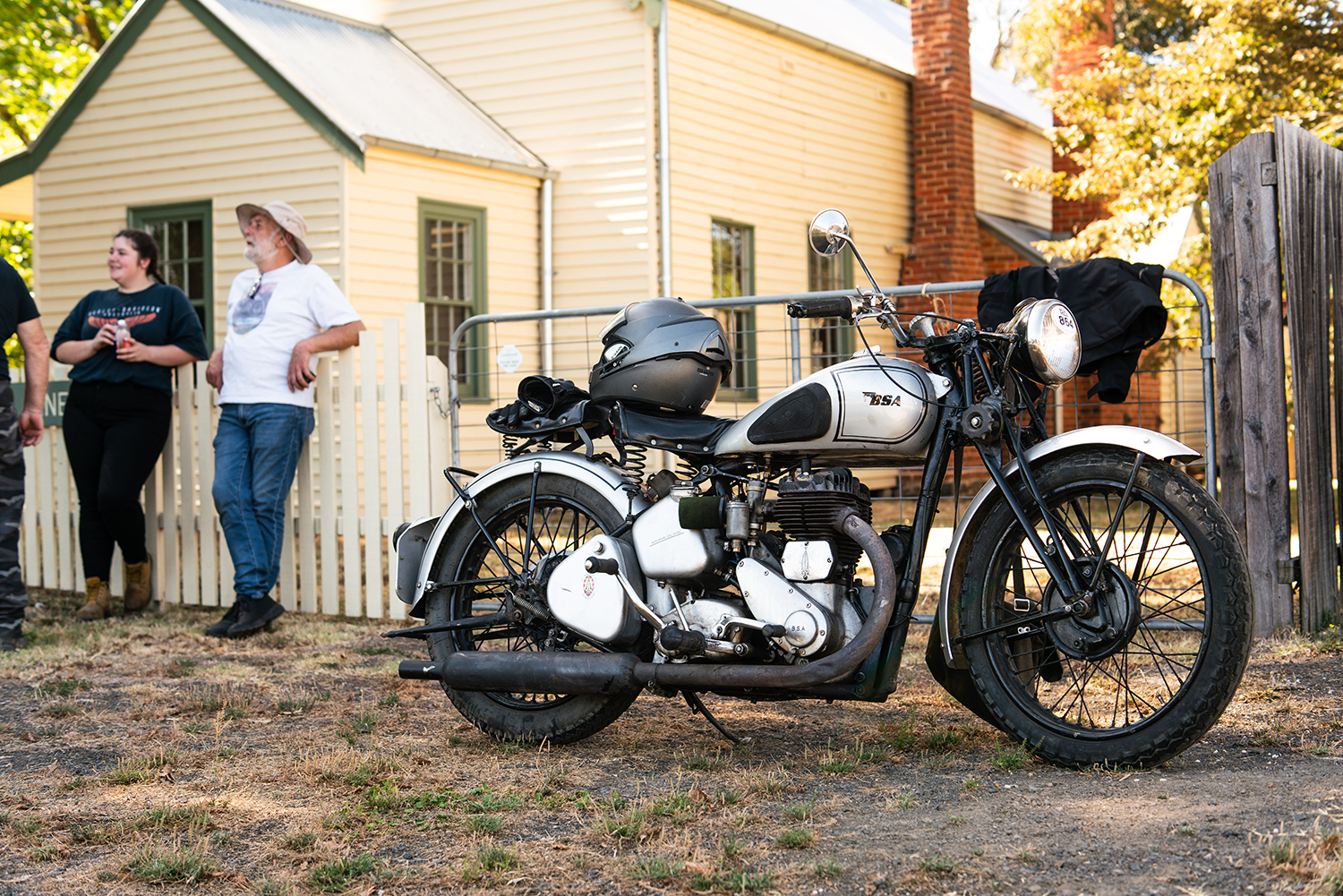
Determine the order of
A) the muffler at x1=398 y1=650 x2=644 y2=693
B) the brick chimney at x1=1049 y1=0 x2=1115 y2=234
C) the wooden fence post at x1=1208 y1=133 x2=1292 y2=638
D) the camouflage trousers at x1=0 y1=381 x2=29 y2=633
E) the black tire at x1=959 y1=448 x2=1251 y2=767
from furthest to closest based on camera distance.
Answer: the brick chimney at x1=1049 y1=0 x2=1115 y2=234, the camouflage trousers at x1=0 y1=381 x2=29 y2=633, the wooden fence post at x1=1208 y1=133 x2=1292 y2=638, the muffler at x1=398 y1=650 x2=644 y2=693, the black tire at x1=959 y1=448 x2=1251 y2=767

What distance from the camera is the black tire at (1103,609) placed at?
3.55 meters

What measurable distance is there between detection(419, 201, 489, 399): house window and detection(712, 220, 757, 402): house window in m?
2.50

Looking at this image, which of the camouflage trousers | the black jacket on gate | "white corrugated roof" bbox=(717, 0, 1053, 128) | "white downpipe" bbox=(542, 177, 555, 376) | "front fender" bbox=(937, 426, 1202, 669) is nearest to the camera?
"front fender" bbox=(937, 426, 1202, 669)

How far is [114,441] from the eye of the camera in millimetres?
7000

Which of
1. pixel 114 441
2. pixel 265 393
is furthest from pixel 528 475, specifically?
pixel 114 441

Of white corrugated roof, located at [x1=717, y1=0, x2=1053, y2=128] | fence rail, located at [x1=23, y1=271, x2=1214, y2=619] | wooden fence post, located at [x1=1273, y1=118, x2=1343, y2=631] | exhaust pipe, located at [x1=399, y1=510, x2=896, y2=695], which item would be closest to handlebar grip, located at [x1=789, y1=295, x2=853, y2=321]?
exhaust pipe, located at [x1=399, y1=510, x2=896, y2=695]

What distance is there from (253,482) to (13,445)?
1.12 metres

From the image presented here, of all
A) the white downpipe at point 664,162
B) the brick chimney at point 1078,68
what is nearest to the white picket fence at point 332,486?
the white downpipe at point 664,162

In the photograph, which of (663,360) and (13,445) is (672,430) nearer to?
(663,360)

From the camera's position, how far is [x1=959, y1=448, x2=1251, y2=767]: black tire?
3.55 meters

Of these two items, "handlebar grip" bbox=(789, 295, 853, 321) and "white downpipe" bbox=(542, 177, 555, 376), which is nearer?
"handlebar grip" bbox=(789, 295, 853, 321)

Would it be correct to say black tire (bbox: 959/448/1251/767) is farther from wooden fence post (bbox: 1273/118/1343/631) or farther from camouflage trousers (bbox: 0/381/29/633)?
camouflage trousers (bbox: 0/381/29/633)

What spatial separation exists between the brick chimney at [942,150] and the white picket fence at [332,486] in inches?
388

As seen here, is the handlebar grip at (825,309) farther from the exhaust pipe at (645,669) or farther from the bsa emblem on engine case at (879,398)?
the exhaust pipe at (645,669)
